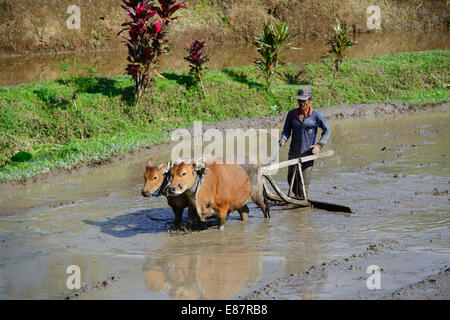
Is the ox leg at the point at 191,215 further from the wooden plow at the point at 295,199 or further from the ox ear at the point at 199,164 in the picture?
the wooden plow at the point at 295,199

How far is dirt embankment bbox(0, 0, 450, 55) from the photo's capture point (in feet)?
64.3

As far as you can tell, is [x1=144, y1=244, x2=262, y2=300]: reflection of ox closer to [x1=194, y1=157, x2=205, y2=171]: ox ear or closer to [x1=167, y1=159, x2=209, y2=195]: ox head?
[x1=167, y1=159, x2=209, y2=195]: ox head

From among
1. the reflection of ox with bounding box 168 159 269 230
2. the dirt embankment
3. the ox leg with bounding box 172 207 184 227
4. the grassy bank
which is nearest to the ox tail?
the reflection of ox with bounding box 168 159 269 230

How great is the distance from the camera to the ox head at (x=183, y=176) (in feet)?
22.5

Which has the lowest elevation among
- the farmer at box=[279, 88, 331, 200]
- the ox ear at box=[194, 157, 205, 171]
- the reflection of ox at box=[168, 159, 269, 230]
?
the reflection of ox at box=[168, 159, 269, 230]

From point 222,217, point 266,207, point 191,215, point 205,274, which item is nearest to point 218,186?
point 222,217

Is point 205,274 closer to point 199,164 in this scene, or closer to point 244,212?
point 199,164

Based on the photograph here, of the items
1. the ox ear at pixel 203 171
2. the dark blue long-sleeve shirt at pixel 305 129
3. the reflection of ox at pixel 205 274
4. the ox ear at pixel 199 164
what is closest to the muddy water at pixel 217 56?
the dark blue long-sleeve shirt at pixel 305 129

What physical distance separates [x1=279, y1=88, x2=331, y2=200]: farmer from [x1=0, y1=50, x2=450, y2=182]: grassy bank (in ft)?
14.7

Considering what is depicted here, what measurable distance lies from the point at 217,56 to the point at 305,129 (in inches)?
479

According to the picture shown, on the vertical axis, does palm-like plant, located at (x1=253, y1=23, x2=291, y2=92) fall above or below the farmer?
above

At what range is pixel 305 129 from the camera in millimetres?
8625
